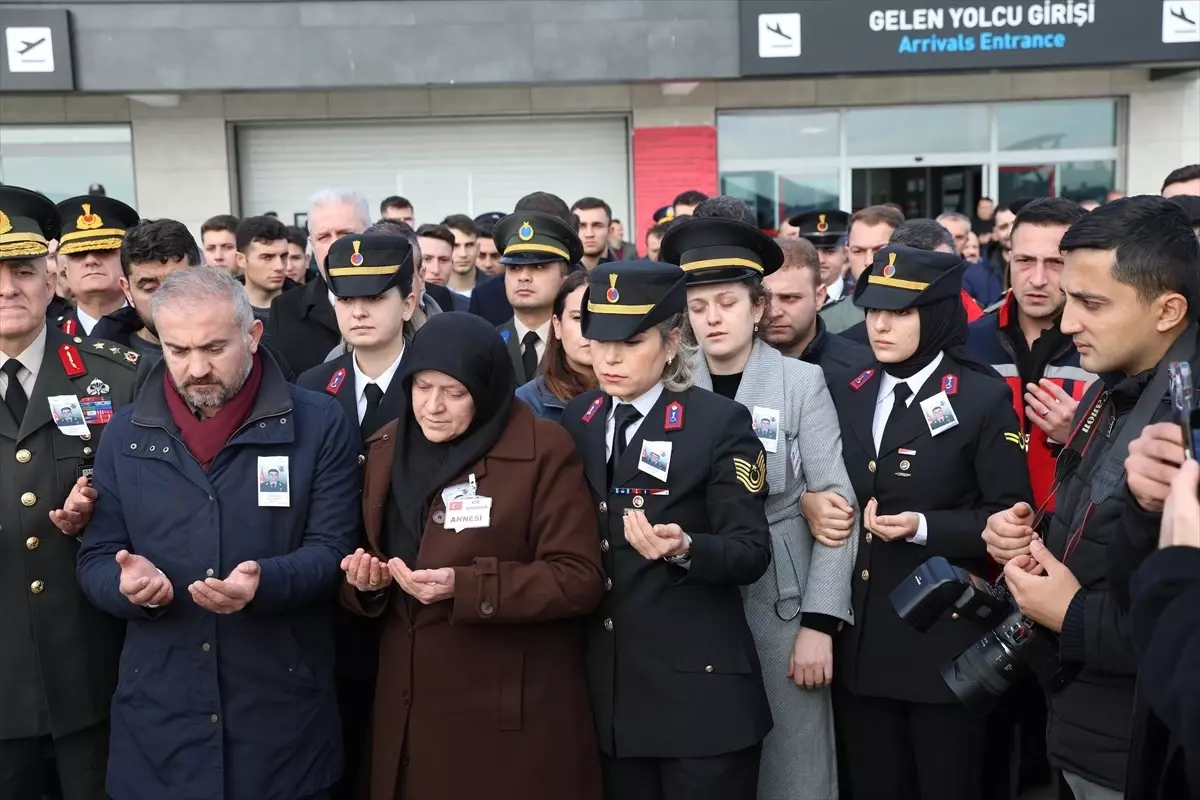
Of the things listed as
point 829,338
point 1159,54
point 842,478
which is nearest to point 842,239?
point 829,338

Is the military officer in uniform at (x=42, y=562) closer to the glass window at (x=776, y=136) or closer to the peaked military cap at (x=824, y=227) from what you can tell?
the peaked military cap at (x=824, y=227)

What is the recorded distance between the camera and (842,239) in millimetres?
6695

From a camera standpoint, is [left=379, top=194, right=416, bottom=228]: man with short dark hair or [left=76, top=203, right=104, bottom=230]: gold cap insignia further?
[left=379, top=194, right=416, bottom=228]: man with short dark hair

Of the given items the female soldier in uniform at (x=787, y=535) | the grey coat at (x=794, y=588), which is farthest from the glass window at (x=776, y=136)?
the grey coat at (x=794, y=588)

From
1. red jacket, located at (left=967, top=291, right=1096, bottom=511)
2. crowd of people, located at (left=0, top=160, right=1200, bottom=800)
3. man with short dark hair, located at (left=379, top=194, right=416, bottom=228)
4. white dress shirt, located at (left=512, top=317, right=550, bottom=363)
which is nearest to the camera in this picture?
crowd of people, located at (left=0, top=160, right=1200, bottom=800)

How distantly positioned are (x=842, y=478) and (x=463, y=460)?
130cm

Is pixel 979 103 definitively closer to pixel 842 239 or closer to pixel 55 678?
pixel 842 239

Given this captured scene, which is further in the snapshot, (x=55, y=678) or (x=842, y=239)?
(x=842, y=239)

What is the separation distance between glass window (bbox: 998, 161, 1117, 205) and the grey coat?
485 inches

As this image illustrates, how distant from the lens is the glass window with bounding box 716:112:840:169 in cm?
1419

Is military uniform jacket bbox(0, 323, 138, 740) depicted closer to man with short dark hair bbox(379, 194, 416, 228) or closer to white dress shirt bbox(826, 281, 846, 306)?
white dress shirt bbox(826, 281, 846, 306)

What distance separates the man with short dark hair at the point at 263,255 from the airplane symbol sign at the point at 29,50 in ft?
24.0

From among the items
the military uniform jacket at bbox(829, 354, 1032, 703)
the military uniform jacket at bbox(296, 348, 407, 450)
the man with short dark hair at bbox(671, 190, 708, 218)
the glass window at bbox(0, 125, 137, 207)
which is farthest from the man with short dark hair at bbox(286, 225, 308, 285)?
the glass window at bbox(0, 125, 137, 207)

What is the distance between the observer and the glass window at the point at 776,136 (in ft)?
46.5
